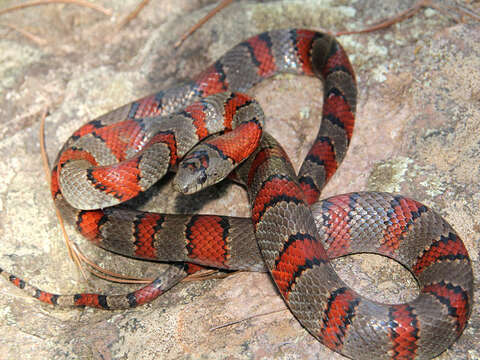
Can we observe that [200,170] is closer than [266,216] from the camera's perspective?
No

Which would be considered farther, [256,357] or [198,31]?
[198,31]

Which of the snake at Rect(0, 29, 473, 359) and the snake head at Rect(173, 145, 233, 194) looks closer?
the snake at Rect(0, 29, 473, 359)

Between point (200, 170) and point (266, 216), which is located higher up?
point (200, 170)

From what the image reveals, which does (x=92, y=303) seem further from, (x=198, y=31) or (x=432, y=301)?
(x=198, y=31)

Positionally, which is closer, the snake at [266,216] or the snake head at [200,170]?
the snake at [266,216]

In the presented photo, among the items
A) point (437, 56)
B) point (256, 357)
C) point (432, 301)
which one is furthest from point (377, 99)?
point (256, 357)
